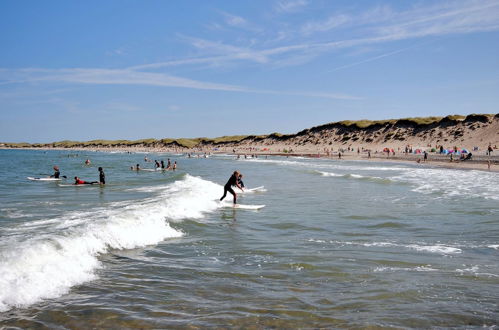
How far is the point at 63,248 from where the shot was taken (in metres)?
8.45

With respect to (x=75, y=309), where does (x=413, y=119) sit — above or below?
above

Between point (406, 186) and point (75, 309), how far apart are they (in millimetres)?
24869

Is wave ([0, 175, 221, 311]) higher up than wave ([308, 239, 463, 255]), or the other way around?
wave ([0, 175, 221, 311])

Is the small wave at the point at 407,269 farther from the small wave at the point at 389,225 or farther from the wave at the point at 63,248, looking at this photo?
the wave at the point at 63,248

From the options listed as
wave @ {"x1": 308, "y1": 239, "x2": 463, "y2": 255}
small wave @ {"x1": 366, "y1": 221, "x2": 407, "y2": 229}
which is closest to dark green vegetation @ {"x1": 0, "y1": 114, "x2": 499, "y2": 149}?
small wave @ {"x1": 366, "y1": 221, "x2": 407, "y2": 229}

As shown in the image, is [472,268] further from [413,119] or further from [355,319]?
[413,119]

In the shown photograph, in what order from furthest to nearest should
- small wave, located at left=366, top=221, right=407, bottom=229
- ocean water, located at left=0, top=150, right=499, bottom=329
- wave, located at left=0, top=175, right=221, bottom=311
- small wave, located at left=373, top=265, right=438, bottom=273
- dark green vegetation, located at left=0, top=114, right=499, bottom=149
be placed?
dark green vegetation, located at left=0, top=114, right=499, bottom=149, small wave, located at left=366, top=221, right=407, bottom=229, small wave, located at left=373, top=265, right=438, bottom=273, wave, located at left=0, top=175, right=221, bottom=311, ocean water, located at left=0, top=150, right=499, bottom=329

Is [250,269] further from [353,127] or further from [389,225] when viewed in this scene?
[353,127]

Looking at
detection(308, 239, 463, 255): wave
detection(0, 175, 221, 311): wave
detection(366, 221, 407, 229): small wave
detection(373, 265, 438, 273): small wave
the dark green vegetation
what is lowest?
detection(366, 221, 407, 229): small wave

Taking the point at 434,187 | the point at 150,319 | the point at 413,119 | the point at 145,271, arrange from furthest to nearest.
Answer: the point at 413,119
the point at 434,187
the point at 145,271
the point at 150,319

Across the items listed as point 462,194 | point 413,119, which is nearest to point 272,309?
point 462,194

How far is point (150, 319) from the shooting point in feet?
18.0

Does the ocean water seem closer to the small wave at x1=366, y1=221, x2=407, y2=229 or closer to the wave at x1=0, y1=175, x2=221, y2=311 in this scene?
the wave at x1=0, y1=175, x2=221, y2=311

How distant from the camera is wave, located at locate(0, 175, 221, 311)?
6.47m
